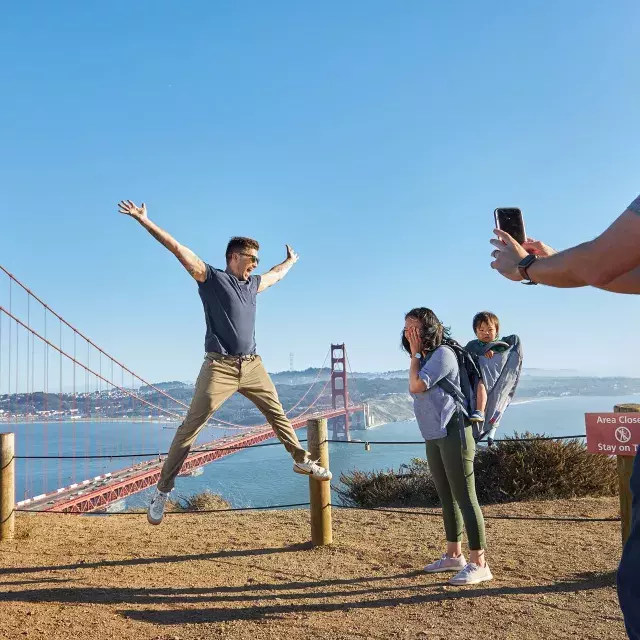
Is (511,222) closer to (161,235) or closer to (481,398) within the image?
(481,398)

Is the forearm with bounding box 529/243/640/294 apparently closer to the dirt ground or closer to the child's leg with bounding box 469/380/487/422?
the dirt ground

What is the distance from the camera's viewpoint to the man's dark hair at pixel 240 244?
3.48 m

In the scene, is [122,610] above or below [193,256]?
below

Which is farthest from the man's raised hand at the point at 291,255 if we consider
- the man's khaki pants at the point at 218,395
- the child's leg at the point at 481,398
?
the child's leg at the point at 481,398

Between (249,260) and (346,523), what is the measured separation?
8.25 ft

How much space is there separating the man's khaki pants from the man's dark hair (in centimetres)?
62

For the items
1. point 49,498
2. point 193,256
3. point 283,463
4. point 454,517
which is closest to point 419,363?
point 454,517

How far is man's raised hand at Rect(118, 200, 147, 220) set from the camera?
3.06 meters

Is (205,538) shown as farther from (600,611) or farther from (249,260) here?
(600,611)

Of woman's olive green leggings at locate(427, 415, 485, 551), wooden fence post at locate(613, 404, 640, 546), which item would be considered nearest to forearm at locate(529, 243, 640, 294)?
woman's olive green leggings at locate(427, 415, 485, 551)

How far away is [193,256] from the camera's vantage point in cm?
328

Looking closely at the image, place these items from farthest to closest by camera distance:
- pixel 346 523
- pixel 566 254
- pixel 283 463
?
pixel 283 463 < pixel 346 523 < pixel 566 254

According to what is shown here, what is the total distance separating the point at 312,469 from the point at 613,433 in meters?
1.71

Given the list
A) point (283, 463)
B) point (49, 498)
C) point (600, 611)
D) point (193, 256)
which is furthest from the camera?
point (283, 463)
